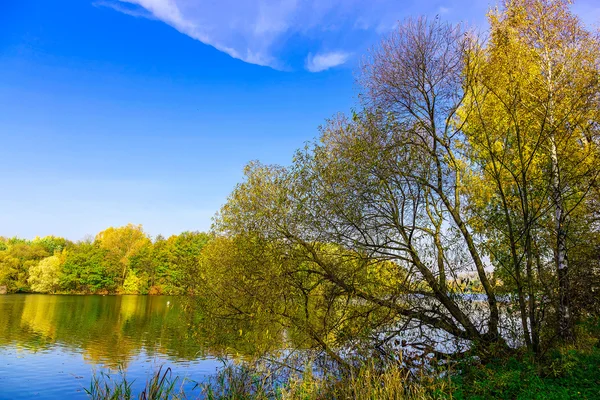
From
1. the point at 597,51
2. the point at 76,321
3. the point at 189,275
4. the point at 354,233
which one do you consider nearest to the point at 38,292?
the point at 76,321

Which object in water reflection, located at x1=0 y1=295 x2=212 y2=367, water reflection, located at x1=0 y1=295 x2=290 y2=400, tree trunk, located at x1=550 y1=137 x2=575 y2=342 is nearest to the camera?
tree trunk, located at x1=550 y1=137 x2=575 y2=342

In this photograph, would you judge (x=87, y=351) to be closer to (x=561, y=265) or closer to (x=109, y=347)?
(x=109, y=347)

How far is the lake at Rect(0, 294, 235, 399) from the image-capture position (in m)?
16.1

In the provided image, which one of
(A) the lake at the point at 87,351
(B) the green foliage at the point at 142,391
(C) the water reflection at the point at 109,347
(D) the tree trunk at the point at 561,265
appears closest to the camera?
(B) the green foliage at the point at 142,391

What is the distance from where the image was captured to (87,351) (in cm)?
2348

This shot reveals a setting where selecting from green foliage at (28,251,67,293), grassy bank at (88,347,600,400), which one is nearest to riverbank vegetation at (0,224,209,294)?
green foliage at (28,251,67,293)

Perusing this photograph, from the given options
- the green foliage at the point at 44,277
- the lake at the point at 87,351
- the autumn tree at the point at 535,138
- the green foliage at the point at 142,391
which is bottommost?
the lake at the point at 87,351

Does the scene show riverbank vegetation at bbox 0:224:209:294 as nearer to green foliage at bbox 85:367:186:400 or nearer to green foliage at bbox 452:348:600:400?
green foliage at bbox 85:367:186:400

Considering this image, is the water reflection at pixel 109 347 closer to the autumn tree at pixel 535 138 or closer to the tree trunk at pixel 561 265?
the autumn tree at pixel 535 138

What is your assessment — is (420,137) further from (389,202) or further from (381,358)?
(381,358)

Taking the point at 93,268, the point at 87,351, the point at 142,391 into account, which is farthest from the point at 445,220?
the point at 93,268

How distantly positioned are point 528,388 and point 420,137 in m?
7.14

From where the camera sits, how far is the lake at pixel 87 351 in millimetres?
16141

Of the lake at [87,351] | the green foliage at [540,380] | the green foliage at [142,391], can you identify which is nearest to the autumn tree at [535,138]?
the green foliage at [540,380]
